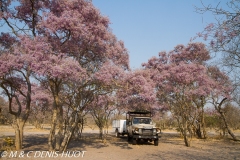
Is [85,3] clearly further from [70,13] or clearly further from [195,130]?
[195,130]

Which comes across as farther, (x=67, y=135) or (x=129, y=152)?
(x=129, y=152)

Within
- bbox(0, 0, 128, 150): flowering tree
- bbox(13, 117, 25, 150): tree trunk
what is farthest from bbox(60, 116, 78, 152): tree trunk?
bbox(13, 117, 25, 150): tree trunk

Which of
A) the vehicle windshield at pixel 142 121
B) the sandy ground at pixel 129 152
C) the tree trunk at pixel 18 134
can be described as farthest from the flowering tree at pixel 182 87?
the tree trunk at pixel 18 134

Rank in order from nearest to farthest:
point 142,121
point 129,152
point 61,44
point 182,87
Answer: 1. point 61,44
2. point 129,152
3. point 182,87
4. point 142,121

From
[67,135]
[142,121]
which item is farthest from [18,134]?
[142,121]

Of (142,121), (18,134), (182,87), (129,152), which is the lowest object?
(129,152)

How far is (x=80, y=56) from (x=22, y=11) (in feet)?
13.9

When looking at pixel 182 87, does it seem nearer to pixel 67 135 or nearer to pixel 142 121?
pixel 142 121

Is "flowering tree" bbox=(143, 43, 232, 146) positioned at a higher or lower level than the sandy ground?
higher

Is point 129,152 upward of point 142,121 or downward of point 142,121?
downward

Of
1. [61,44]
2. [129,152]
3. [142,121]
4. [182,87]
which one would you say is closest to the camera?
[61,44]

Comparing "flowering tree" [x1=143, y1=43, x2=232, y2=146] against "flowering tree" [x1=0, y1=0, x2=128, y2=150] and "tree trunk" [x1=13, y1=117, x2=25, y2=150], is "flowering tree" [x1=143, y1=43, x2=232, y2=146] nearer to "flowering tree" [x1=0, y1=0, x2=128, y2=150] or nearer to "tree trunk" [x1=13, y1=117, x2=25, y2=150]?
"flowering tree" [x1=0, y1=0, x2=128, y2=150]

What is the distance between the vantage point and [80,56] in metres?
12.8

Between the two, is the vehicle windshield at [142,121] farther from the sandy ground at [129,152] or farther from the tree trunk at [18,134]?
the tree trunk at [18,134]
